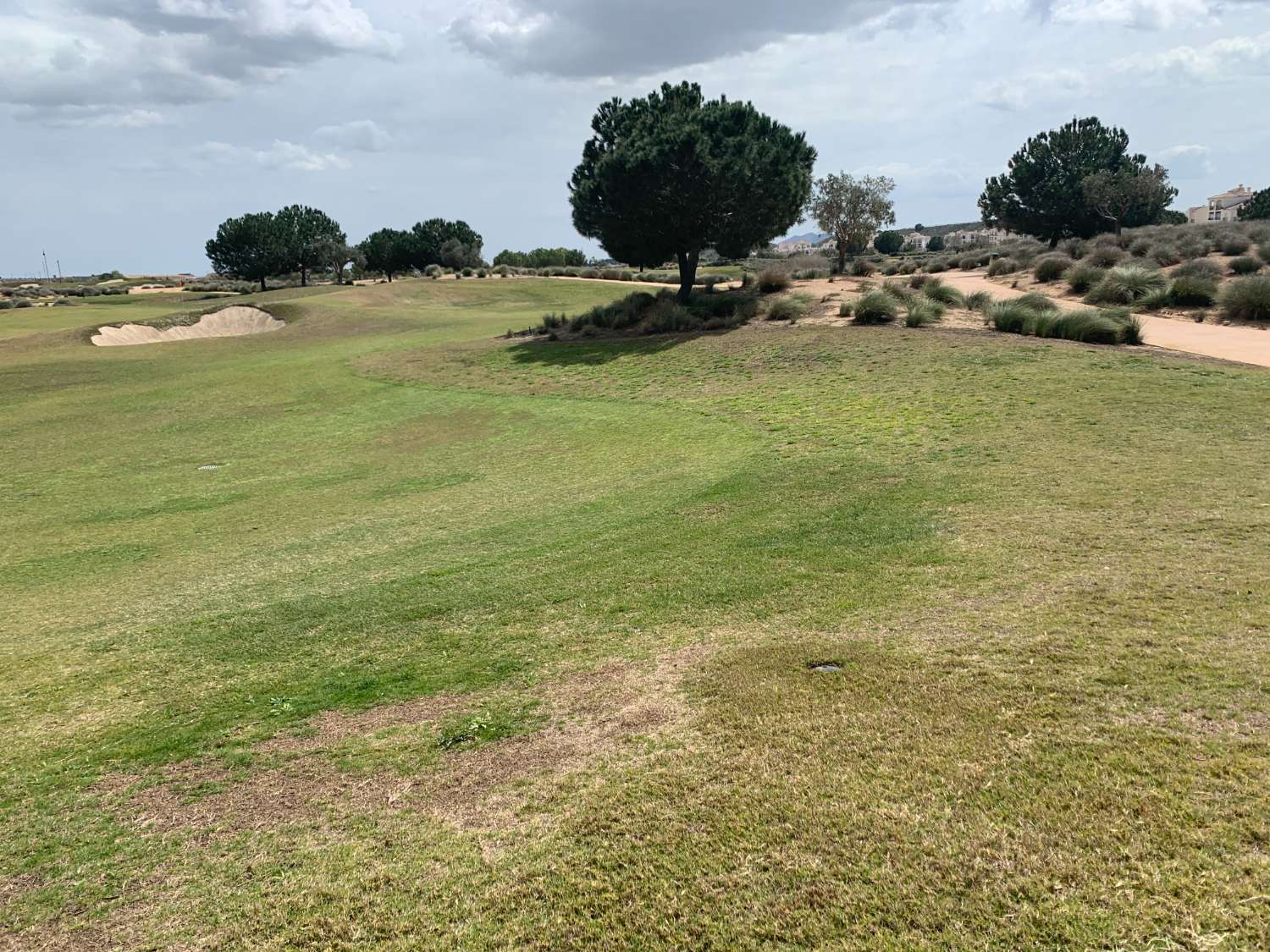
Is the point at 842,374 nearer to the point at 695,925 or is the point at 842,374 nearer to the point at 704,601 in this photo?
the point at 704,601

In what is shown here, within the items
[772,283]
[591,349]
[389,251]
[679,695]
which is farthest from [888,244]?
[679,695]

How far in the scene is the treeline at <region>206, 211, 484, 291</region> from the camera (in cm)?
6856

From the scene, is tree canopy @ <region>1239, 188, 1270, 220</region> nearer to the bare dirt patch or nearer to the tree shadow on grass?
the tree shadow on grass

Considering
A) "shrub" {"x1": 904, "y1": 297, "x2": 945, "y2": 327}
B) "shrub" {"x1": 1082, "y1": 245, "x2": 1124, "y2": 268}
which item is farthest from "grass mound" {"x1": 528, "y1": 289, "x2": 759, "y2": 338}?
"shrub" {"x1": 1082, "y1": 245, "x2": 1124, "y2": 268}

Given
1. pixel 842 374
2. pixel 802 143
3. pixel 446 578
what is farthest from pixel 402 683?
pixel 802 143

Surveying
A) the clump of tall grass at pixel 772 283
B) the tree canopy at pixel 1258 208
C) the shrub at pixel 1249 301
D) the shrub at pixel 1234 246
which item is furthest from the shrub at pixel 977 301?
the tree canopy at pixel 1258 208

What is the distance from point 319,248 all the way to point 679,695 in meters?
79.2

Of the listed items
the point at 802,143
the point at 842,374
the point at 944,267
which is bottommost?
the point at 842,374

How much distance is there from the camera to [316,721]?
5238mm

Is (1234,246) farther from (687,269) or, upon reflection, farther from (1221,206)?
(1221,206)

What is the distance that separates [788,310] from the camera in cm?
2538

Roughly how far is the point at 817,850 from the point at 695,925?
2.03ft

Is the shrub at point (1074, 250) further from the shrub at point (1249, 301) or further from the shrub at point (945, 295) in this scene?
the shrub at point (1249, 301)

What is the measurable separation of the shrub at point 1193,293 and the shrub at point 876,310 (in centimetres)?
748
